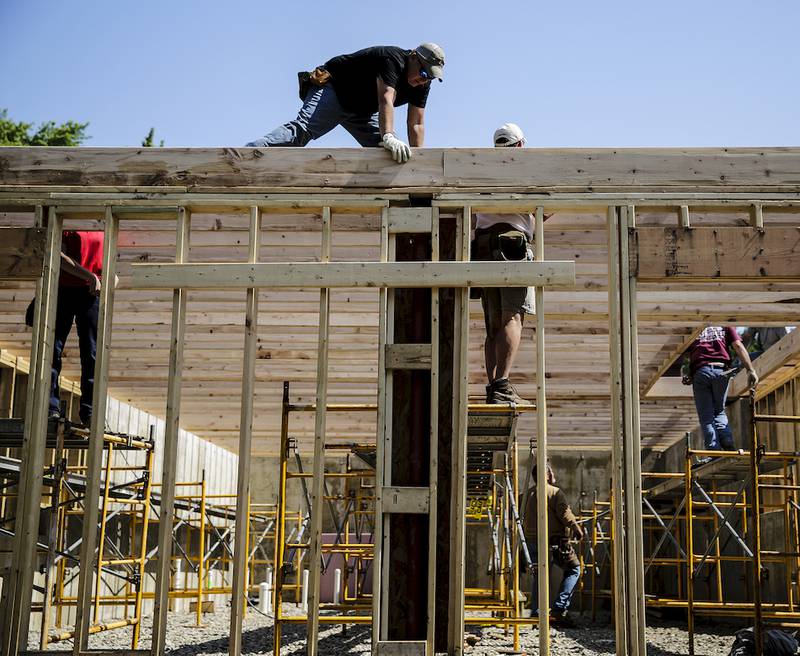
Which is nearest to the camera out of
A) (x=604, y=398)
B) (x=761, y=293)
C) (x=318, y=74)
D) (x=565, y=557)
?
(x=318, y=74)

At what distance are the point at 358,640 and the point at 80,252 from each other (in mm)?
6602

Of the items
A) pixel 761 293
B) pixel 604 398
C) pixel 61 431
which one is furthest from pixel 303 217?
pixel 604 398

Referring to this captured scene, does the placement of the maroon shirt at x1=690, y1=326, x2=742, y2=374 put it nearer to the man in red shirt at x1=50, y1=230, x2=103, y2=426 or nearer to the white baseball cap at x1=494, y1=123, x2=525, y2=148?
the white baseball cap at x1=494, y1=123, x2=525, y2=148

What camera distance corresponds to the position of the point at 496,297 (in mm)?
7949

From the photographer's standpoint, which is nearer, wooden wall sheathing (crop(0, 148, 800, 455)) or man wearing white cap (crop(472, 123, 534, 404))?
wooden wall sheathing (crop(0, 148, 800, 455))

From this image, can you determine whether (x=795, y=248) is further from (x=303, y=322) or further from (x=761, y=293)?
(x=303, y=322)

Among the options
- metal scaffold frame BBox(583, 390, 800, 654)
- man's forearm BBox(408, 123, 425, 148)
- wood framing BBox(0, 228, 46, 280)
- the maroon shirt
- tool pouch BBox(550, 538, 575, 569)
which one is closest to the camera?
wood framing BBox(0, 228, 46, 280)

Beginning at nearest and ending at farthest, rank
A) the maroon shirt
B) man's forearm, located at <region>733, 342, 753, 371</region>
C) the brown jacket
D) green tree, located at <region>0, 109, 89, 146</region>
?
man's forearm, located at <region>733, 342, 753, 371</region> → the maroon shirt → the brown jacket → green tree, located at <region>0, 109, 89, 146</region>

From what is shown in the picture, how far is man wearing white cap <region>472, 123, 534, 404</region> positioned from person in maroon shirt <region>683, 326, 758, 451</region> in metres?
4.67

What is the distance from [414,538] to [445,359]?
131 centimetres

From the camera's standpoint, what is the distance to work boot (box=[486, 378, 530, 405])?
7613 mm

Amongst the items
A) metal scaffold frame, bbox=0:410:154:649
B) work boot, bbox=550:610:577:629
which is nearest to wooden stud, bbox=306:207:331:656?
metal scaffold frame, bbox=0:410:154:649

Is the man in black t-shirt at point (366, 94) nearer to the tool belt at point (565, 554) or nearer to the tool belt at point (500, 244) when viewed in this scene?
the tool belt at point (500, 244)

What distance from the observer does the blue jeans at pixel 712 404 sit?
464 inches
